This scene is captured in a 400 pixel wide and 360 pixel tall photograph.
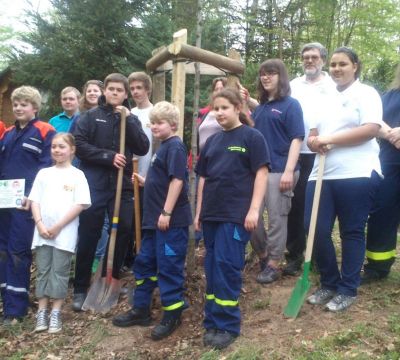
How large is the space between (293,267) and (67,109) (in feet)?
10.9

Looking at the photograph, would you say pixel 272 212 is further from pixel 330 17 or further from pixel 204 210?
pixel 330 17

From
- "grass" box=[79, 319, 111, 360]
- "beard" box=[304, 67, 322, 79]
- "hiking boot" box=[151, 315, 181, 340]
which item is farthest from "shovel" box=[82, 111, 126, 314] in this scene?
"beard" box=[304, 67, 322, 79]

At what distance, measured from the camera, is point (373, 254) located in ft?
14.4

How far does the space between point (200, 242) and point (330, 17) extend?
1251 centimetres

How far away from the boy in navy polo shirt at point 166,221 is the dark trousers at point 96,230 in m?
0.60

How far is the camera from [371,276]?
4418 millimetres

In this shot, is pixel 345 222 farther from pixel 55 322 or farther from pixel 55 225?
pixel 55 322

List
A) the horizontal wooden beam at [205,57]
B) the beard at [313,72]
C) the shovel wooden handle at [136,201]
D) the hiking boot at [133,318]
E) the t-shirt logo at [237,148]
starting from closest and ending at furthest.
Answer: the t-shirt logo at [237,148], the hiking boot at [133,318], the horizontal wooden beam at [205,57], the shovel wooden handle at [136,201], the beard at [313,72]

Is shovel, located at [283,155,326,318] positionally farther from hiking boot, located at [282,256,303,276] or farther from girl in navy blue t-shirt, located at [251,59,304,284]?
hiking boot, located at [282,256,303,276]

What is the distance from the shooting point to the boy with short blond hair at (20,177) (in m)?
4.45

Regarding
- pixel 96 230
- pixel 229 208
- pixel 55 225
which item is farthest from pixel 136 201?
pixel 229 208

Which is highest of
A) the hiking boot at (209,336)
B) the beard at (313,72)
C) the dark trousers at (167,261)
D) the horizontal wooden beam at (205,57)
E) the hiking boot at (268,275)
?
the horizontal wooden beam at (205,57)

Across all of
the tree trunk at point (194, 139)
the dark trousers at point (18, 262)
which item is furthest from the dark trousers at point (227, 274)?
the dark trousers at point (18, 262)

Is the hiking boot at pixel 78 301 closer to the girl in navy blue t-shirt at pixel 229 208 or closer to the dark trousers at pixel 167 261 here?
the dark trousers at pixel 167 261
